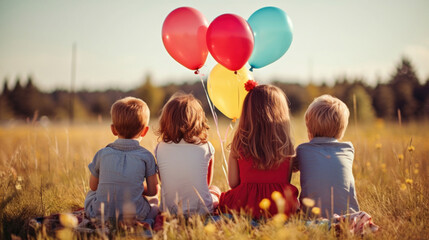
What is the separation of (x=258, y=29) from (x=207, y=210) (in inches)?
73.4

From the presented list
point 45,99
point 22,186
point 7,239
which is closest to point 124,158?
point 7,239

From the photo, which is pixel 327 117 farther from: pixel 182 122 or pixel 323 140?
pixel 182 122

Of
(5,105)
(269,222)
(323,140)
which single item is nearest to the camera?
(269,222)

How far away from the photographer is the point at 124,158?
2713 mm

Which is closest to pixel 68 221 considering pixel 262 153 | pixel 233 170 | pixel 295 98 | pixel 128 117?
pixel 128 117

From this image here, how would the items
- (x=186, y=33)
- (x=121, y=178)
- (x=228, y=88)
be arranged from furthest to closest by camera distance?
(x=228, y=88)
(x=186, y=33)
(x=121, y=178)

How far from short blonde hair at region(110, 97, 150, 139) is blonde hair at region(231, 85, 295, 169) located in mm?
812

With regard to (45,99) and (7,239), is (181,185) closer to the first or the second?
(7,239)

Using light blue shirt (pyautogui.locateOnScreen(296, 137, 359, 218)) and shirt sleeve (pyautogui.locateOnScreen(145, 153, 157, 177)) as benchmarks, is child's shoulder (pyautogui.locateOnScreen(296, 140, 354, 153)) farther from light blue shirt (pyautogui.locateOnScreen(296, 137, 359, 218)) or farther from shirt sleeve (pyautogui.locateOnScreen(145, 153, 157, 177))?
shirt sleeve (pyautogui.locateOnScreen(145, 153, 157, 177))

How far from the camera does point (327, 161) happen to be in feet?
8.93

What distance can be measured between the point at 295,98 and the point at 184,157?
3380 centimetres

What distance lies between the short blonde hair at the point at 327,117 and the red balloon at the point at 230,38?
32.4 inches

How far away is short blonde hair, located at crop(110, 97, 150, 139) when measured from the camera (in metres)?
2.74

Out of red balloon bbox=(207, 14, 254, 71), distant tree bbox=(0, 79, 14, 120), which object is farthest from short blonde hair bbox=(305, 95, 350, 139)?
distant tree bbox=(0, 79, 14, 120)
